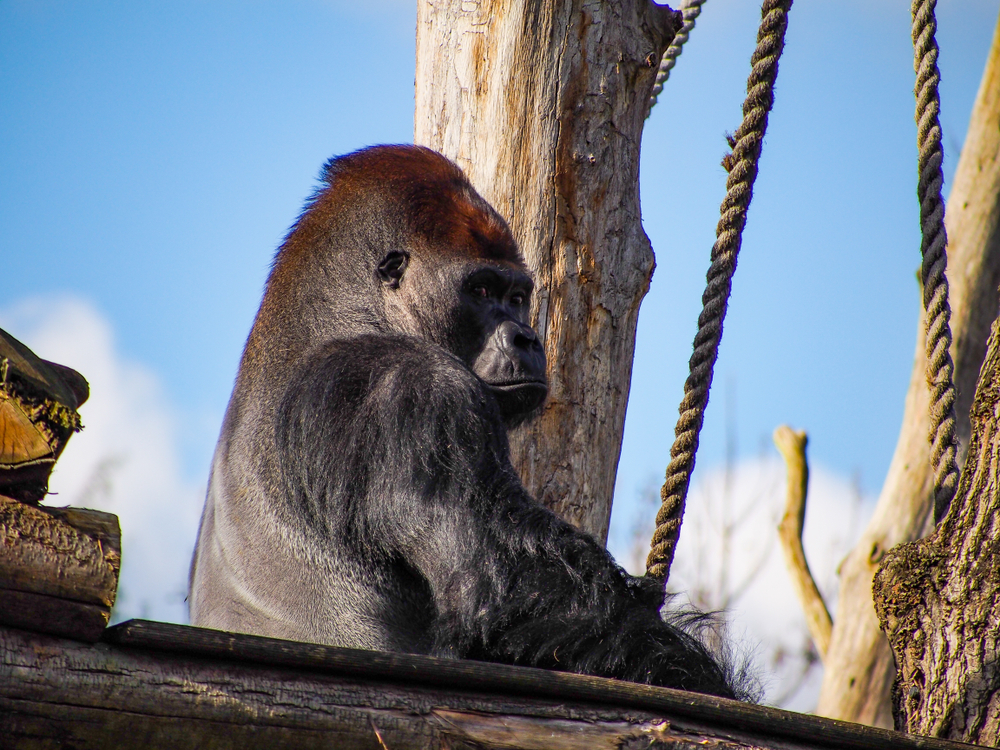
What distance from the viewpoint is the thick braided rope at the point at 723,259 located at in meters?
3.31

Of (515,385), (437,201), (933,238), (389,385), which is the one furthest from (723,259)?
(389,385)

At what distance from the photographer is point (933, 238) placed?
2.89 m

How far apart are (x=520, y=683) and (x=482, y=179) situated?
2.58 meters

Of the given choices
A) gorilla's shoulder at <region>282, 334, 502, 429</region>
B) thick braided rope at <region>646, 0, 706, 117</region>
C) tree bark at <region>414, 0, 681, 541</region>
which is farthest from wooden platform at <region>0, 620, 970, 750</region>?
thick braided rope at <region>646, 0, 706, 117</region>

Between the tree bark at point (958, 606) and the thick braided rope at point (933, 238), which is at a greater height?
the thick braided rope at point (933, 238)

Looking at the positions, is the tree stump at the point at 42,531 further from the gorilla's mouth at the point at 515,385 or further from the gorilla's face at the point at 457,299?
the gorilla's face at the point at 457,299

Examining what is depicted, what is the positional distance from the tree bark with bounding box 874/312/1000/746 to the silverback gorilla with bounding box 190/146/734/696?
505mm

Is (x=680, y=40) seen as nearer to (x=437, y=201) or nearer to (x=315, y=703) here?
(x=437, y=201)

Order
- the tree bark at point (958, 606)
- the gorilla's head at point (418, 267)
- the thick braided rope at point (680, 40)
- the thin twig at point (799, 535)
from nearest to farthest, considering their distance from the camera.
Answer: the tree bark at point (958, 606) → the gorilla's head at point (418, 267) → the thick braided rope at point (680, 40) → the thin twig at point (799, 535)

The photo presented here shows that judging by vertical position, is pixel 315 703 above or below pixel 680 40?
below

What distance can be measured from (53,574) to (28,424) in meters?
0.24

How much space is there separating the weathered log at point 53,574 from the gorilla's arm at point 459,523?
1.29m

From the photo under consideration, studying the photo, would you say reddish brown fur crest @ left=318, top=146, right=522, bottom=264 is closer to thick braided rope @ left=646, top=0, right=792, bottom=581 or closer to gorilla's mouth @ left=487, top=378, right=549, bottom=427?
gorilla's mouth @ left=487, top=378, right=549, bottom=427

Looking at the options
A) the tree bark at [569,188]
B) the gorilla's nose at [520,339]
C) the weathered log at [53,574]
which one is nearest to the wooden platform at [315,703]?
the weathered log at [53,574]
